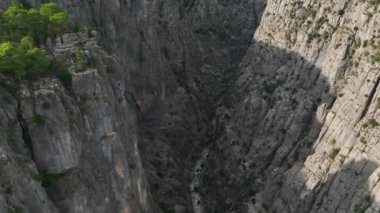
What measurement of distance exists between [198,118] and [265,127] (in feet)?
72.9

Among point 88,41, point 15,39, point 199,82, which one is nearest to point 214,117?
point 199,82

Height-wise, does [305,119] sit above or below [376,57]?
below

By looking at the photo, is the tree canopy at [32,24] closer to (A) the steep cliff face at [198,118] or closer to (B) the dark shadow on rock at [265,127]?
(A) the steep cliff face at [198,118]

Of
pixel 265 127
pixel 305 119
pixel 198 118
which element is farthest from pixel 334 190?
pixel 198 118

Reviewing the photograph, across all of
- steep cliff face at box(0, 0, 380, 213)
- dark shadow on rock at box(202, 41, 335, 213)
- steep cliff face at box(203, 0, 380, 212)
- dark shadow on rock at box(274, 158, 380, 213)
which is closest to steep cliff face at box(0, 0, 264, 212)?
steep cliff face at box(0, 0, 380, 213)

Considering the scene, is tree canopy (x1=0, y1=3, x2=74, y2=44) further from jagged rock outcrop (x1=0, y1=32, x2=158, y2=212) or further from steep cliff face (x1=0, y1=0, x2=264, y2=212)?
steep cliff face (x1=0, y1=0, x2=264, y2=212)

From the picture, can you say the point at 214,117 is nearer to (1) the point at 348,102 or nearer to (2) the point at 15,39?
(1) the point at 348,102

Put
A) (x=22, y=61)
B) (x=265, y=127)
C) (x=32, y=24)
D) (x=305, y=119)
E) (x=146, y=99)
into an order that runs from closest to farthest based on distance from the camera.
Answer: (x=22, y=61)
(x=32, y=24)
(x=305, y=119)
(x=265, y=127)
(x=146, y=99)

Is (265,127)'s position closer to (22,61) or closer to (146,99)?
(146,99)

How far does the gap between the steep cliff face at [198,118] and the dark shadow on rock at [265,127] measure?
1.11ft

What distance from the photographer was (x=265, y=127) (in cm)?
13238

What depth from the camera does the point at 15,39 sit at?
77875 millimetres

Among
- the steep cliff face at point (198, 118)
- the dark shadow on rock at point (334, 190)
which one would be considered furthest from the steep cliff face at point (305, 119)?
the steep cliff face at point (198, 118)

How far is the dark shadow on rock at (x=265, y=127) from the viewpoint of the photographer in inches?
4808
